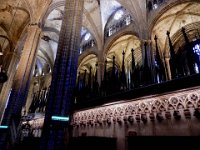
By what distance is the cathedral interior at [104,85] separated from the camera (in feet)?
10.2

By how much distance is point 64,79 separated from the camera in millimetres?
5082

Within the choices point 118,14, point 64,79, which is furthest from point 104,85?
point 118,14

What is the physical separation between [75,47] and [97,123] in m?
2.92

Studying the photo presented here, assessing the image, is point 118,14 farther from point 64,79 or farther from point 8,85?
point 64,79

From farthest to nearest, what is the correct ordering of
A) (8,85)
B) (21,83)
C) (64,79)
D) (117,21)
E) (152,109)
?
(117,21)
(8,85)
(21,83)
(64,79)
(152,109)

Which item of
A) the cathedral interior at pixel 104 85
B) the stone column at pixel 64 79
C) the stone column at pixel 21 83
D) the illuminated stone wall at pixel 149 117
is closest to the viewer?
the illuminated stone wall at pixel 149 117

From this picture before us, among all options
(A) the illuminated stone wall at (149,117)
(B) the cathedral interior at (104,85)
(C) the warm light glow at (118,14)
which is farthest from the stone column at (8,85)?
(A) the illuminated stone wall at (149,117)

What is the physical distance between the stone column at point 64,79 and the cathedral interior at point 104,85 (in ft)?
0.08

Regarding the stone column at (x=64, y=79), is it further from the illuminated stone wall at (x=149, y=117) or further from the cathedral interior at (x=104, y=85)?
the illuminated stone wall at (x=149, y=117)

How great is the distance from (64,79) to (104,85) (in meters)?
1.31

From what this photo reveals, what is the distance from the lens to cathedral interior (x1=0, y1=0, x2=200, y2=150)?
312 centimetres

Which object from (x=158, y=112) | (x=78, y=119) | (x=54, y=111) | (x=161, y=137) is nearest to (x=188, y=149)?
(x=161, y=137)

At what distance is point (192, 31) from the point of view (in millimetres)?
13664

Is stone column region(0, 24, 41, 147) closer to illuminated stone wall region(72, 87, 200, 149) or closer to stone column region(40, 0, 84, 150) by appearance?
stone column region(40, 0, 84, 150)
